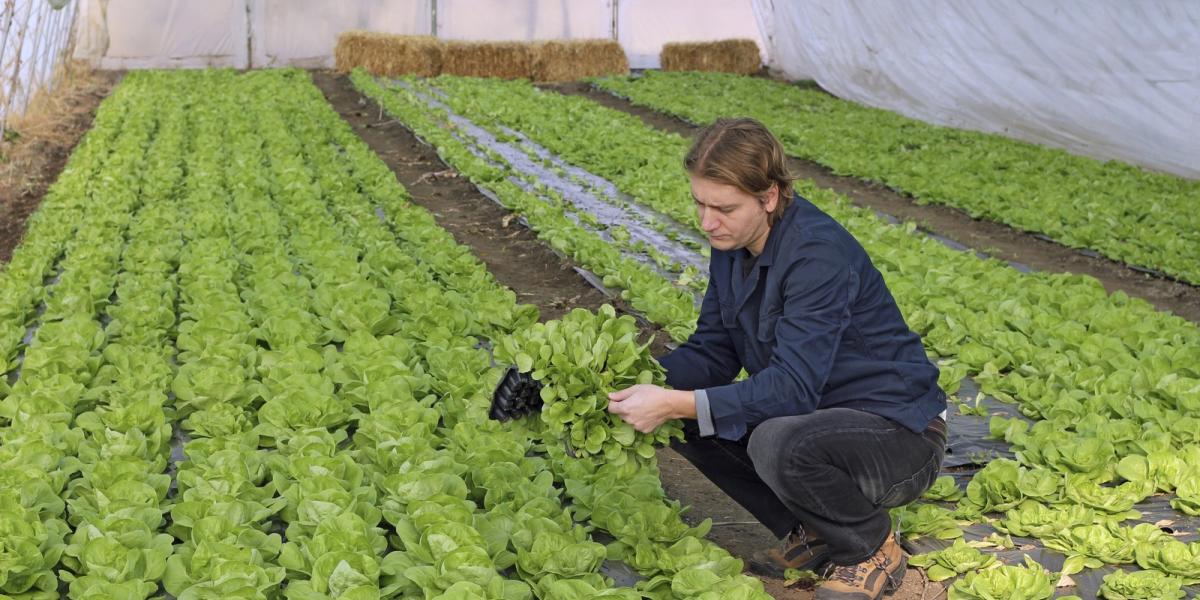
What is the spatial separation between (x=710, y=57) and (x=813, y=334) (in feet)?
69.4

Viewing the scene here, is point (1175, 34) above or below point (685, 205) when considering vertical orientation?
above

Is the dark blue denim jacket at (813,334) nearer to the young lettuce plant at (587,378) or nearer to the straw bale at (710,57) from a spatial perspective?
the young lettuce plant at (587,378)

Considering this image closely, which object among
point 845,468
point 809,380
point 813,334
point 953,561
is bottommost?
point 953,561

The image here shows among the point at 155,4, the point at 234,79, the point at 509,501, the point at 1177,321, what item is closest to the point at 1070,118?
the point at 1177,321

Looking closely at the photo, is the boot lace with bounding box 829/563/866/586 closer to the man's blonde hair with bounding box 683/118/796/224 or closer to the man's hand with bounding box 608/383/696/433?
the man's hand with bounding box 608/383/696/433

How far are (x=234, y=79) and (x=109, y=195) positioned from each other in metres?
10.6

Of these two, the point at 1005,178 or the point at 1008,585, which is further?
the point at 1005,178

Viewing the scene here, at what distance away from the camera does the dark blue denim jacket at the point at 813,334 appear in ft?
9.52

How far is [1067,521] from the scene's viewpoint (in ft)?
11.9

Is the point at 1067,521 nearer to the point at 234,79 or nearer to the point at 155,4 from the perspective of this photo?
the point at 234,79

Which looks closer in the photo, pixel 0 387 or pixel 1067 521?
pixel 1067 521

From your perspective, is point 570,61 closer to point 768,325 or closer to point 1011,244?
point 1011,244

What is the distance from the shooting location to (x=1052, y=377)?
4.92 metres

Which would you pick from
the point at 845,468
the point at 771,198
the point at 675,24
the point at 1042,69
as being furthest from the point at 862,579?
the point at 675,24
